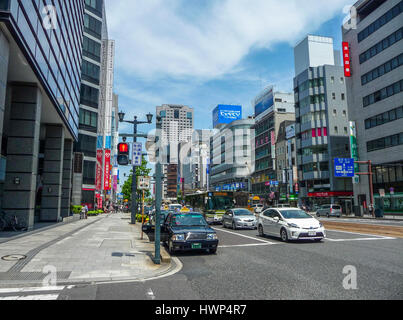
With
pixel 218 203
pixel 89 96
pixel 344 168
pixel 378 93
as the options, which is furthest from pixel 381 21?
pixel 89 96

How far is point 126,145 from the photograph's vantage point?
15141 mm

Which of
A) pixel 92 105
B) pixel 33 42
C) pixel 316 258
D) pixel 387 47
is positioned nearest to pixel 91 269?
pixel 316 258

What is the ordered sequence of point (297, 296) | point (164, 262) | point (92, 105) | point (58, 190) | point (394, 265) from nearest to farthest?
1. point (297, 296)
2. point (394, 265)
3. point (164, 262)
4. point (58, 190)
5. point (92, 105)

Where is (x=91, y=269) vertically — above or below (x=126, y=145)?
below

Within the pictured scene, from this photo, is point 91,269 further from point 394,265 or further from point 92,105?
point 92,105

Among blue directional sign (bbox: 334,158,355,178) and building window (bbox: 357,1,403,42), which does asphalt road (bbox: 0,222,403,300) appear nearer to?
blue directional sign (bbox: 334,158,355,178)

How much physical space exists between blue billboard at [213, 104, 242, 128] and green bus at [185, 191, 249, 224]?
84.7 metres

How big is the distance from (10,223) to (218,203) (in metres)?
16.4

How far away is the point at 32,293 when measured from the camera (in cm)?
629

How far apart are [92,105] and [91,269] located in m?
46.8

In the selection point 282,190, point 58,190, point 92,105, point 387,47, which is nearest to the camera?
point 58,190

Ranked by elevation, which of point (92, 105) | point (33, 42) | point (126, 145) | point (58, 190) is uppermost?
point (92, 105)

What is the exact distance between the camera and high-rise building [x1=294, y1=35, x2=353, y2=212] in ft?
207

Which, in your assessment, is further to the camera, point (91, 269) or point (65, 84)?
point (65, 84)
